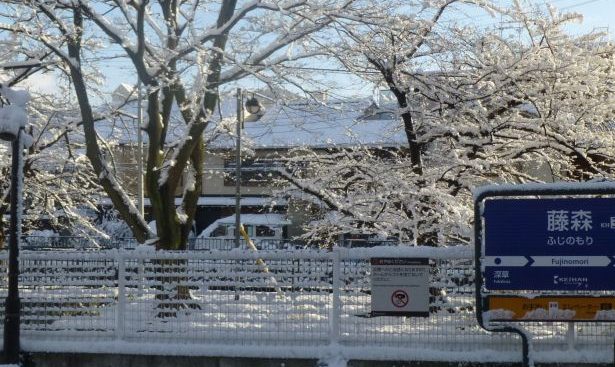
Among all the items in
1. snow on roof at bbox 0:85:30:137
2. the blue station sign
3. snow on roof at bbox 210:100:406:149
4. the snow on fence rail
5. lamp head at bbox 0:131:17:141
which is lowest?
the snow on fence rail

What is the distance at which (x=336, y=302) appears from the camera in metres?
8.88

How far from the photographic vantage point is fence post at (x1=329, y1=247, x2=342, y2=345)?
889cm

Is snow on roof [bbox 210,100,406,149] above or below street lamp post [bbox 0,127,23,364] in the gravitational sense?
above

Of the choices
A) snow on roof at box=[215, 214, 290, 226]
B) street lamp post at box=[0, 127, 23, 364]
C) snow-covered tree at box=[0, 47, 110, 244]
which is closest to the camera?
street lamp post at box=[0, 127, 23, 364]

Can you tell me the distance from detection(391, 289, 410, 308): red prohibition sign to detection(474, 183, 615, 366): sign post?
41.8 inches

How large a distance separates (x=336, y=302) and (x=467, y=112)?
5.40 m

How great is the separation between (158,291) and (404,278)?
3.28 meters

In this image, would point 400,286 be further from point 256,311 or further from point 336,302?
point 256,311

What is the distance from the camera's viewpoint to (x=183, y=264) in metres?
9.45

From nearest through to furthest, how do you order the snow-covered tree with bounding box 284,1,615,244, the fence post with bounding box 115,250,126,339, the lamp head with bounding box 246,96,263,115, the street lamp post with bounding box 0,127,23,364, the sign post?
the sign post < the street lamp post with bounding box 0,127,23,364 < the fence post with bounding box 115,250,126,339 < the snow-covered tree with bounding box 284,1,615,244 < the lamp head with bounding box 246,96,263,115

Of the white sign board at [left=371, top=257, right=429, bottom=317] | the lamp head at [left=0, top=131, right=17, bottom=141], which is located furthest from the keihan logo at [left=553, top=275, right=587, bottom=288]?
the lamp head at [left=0, top=131, right=17, bottom=141]

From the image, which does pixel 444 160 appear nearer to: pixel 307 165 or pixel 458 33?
pixel 458 33

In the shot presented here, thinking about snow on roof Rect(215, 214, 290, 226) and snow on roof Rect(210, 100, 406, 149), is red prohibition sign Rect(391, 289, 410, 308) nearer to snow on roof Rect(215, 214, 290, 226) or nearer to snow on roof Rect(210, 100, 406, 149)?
snow on roof Rect(210, 100, 406, 149)

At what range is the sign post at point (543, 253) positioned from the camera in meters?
7.91
